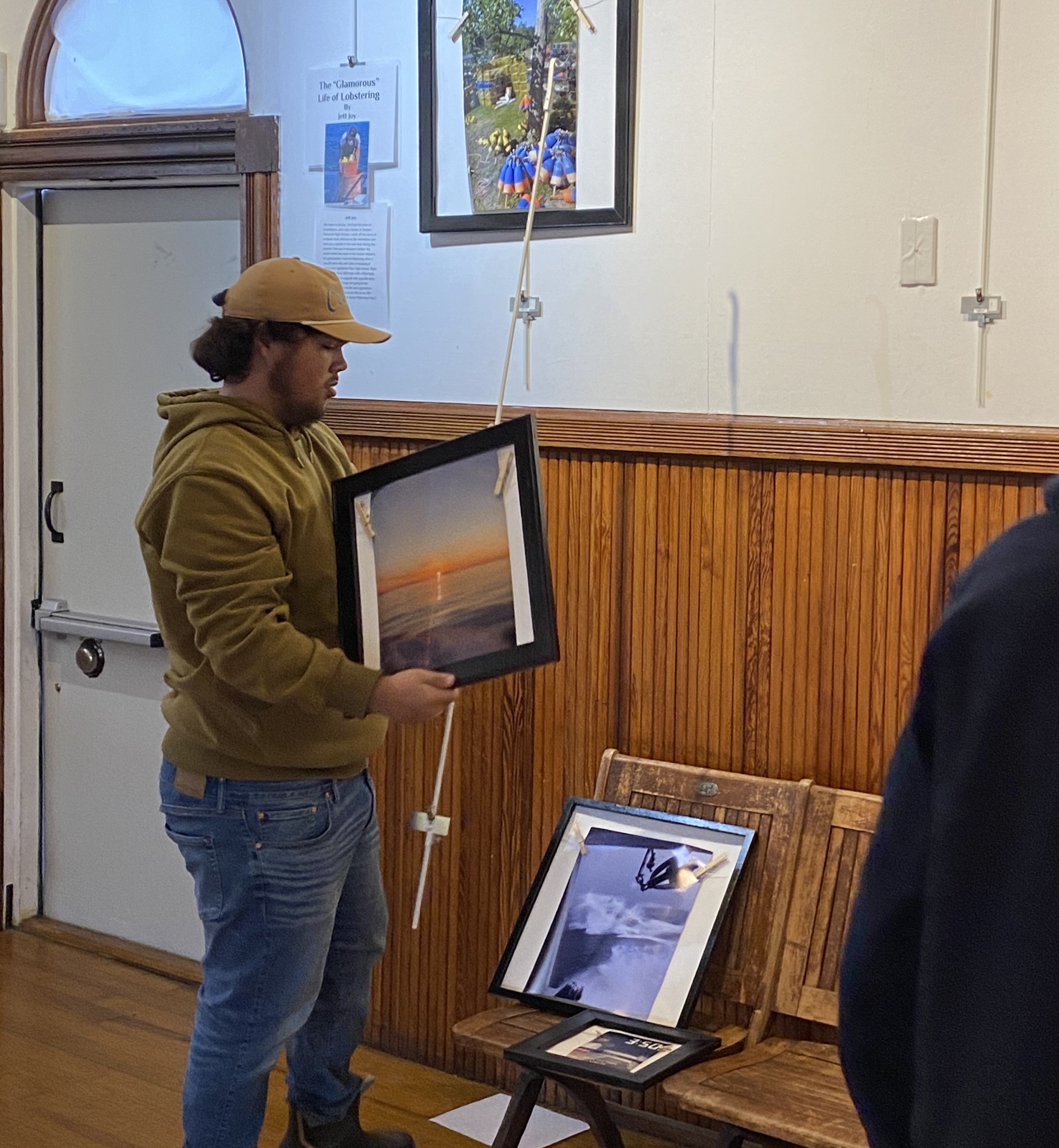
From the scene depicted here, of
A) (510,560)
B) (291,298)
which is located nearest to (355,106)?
(291,298)

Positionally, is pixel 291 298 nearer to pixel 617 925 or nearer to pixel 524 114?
pixel 524 114

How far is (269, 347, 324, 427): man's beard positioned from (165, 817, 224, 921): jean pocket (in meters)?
0.69

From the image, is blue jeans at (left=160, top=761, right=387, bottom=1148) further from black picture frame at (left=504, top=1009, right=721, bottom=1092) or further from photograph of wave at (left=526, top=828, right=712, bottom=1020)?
photograph of wave at (left=526, top=828, right=712, bottom=1020)

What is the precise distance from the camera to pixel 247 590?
7.52 feet

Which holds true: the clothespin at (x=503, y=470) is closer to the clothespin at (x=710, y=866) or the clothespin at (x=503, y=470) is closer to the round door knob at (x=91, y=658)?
the clothespin at (x=710, y=866)

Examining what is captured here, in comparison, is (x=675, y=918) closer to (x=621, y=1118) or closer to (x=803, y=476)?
(x=621, y=1118)

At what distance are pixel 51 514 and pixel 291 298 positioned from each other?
206 centimetres

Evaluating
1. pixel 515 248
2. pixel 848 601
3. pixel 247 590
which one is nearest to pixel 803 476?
pixel 848 601

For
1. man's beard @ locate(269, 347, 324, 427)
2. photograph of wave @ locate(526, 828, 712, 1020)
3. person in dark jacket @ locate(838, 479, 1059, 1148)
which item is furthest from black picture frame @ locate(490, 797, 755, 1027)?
person in dark jacket @ locate(838, 479, 1059, 1148)

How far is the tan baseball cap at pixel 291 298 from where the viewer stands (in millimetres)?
2430

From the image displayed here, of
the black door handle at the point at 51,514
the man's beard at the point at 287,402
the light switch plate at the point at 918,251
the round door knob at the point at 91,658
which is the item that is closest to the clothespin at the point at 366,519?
the man's beard at the point at 287,402

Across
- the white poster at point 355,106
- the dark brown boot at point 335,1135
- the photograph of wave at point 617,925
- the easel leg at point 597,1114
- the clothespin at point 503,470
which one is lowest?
the dark brown boot at point 335,1135

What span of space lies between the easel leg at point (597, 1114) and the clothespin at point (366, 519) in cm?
99

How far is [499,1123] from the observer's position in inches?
121
